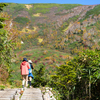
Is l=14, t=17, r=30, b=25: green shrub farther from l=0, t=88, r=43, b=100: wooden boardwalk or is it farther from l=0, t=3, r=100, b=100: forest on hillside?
l=0, t=88, r=43, b=100: wooden boardwalk

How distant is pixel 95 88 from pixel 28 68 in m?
3.69

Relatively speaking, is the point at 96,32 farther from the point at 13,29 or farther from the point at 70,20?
the point at 13,29

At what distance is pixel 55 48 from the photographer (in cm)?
12456

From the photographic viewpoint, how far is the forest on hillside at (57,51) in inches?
335

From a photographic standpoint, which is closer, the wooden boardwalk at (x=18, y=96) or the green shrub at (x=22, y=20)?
the wooden boardwalk at (x=18, y=96)

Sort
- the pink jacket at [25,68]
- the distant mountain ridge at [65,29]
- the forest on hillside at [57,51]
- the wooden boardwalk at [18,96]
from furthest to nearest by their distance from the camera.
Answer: the distant mountain ridge at [65,29] → the forest on hillside at [57,51] → the pink jacket at [25,68] → the wooden boardwalk at [18,96]

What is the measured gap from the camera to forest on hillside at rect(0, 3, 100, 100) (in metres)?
8.50

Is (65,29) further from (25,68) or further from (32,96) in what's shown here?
(32,96)

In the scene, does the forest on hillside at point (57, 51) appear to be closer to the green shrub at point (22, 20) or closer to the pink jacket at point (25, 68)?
the green shrub at point (22, 20)

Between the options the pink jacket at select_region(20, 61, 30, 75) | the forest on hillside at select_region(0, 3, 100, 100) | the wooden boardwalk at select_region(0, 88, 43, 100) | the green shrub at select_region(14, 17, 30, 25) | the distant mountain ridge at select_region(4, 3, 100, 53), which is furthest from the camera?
the green shrub at select_region(14, 17, 30, 25)

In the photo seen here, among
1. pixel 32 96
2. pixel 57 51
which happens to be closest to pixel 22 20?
pixel 57 51

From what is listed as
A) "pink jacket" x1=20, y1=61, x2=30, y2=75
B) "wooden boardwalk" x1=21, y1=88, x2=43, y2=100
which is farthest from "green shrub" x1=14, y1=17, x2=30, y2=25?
"wooden boardwalk" x1=21, y1=88, x2=43, y2=100

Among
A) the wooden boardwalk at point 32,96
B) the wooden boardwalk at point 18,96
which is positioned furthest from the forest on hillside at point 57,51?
the wooden boardwalk at point 18,96

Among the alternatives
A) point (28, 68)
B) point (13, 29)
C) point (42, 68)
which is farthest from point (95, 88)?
point (13, 29)
